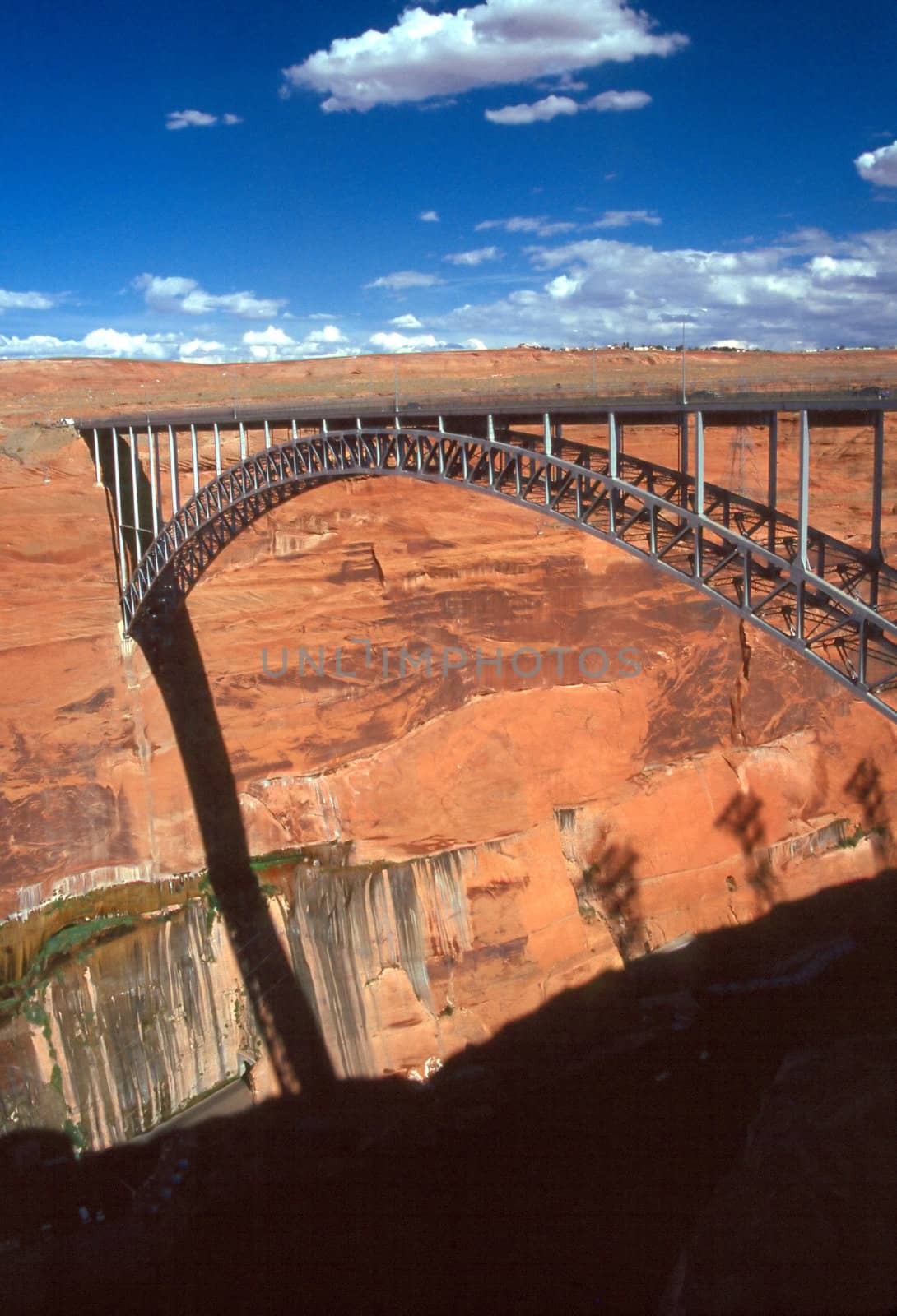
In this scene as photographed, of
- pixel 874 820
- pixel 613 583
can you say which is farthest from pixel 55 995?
pixel 874 820

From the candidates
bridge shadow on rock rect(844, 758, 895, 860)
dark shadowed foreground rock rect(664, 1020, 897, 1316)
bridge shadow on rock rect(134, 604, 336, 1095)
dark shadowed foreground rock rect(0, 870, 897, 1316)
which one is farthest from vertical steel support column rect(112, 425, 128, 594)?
bridge shadow on rock rect(844, 758, 895, 860)

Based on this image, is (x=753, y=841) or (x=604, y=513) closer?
(x=604, y=513)

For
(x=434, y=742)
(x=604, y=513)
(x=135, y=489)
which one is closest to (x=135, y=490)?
(x=135, y=489)

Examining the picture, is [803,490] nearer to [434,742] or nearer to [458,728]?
[458,728]

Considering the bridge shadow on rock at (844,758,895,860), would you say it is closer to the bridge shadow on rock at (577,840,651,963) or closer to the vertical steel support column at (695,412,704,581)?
the bridge shadow on rock at (577,840,651,963)

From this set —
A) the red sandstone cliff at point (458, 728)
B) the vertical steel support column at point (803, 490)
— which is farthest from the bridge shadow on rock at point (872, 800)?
the vertical steel support column at point (803, 490)

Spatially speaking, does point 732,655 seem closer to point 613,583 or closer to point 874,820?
point 613,583
